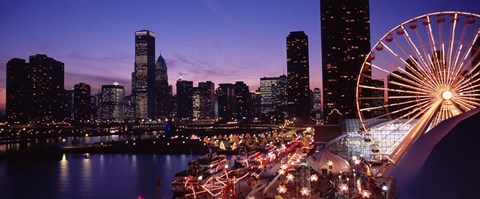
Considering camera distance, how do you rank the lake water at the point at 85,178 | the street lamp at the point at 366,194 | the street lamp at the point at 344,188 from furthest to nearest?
1. the lake water at the point at 85,178
2. the street lamp at the point at 344,188
3. the street lamp at the point at 366,194

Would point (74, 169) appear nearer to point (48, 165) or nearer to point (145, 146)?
point (48, 165)

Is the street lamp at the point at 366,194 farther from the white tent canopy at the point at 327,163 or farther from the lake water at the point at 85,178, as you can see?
the lake water at the point at 85,178

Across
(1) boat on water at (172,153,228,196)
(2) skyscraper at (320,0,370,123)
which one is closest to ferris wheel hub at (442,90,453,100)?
(1) boat on water at (172,153,228,196)

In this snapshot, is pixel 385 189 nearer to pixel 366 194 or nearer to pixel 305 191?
pixel 366 194

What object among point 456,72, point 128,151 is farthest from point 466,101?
point 128,151

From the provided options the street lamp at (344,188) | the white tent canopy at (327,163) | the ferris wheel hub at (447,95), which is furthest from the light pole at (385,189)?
the white tent canopy at (327,163)

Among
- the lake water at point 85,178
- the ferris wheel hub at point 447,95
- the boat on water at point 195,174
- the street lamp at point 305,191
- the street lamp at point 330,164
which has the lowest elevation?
the lake water at point 85,178

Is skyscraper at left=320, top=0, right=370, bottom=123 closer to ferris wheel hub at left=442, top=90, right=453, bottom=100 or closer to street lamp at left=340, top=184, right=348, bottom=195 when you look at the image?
ferris wheel hub at left=442, top=90, right=453, bottom=100
